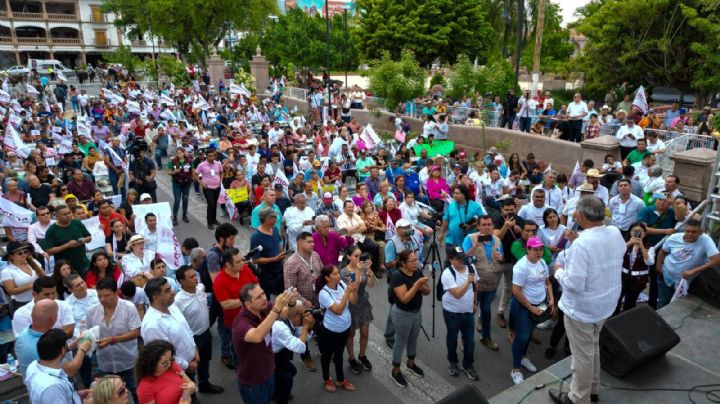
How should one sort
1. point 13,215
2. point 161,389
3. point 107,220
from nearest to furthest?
point 161,389
point 107,220
point 13,215

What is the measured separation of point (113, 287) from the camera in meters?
4.74

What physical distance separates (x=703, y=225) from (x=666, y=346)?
250 centimetres

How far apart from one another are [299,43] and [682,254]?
4070cm

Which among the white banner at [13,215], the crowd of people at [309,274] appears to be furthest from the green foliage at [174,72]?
the white banner at [13,215]

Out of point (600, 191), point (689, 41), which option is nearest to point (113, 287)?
point (600, 191)

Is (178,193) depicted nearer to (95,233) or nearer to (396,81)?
(95,233)

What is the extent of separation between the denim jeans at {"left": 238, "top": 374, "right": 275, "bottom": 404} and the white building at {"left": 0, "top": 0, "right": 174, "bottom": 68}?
6851 centimetres

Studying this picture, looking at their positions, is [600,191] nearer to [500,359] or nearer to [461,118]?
[500,359]

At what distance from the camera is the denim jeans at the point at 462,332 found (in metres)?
5.61

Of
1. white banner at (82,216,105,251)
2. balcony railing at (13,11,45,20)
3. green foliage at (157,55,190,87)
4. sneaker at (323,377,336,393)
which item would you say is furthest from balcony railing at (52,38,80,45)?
sneaker at (323,377,336,393)

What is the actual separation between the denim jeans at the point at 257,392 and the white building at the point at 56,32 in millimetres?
68506

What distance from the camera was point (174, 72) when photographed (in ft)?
120

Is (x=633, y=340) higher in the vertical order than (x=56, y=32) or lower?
lower

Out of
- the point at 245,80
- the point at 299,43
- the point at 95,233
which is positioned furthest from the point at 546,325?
the point at 299,43
